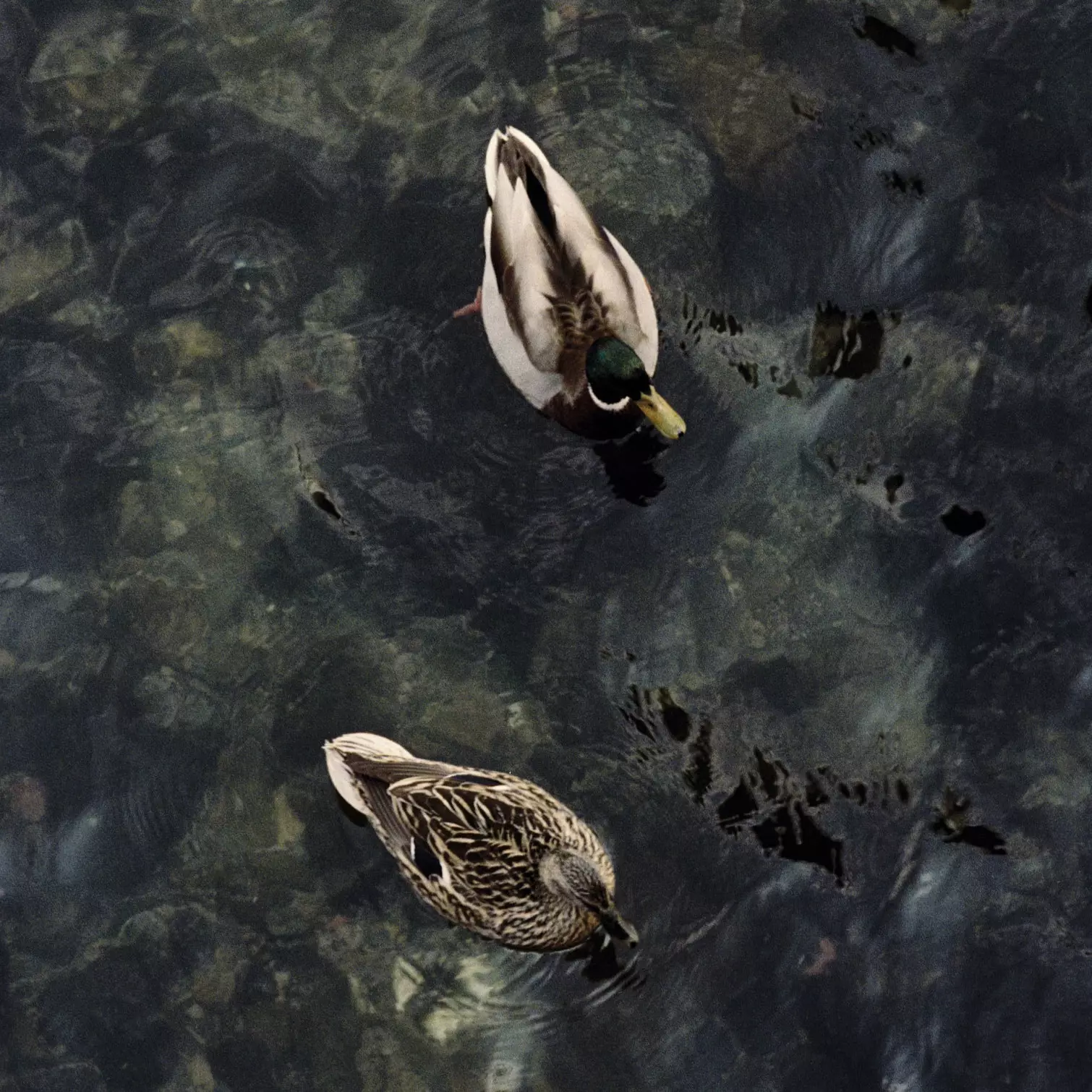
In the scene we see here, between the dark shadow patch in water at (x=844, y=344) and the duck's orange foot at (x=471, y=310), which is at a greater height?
the dark shadow patch in water at (x=844, y=344)

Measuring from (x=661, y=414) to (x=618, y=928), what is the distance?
198 centimetres

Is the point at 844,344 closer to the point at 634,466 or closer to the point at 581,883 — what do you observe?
the point at 634,466

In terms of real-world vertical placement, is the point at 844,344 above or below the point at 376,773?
above

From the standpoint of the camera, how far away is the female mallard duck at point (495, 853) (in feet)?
18.4

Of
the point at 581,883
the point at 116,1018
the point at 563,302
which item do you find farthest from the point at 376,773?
the point at 563,302

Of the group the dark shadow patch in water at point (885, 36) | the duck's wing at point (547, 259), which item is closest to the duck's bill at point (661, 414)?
the duck's wing at point (547, 259)

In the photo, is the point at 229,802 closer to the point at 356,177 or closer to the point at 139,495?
the point at 139,495

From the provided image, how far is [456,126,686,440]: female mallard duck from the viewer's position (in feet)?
19.5

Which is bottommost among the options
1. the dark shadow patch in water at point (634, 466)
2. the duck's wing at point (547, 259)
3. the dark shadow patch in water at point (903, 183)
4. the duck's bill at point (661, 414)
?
the dark shadow patch in water at point (634, 466)

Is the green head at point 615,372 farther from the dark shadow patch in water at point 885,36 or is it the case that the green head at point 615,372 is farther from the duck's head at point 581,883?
the dark shadow patch in water at point 885,36

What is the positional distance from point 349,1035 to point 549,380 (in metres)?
2.66

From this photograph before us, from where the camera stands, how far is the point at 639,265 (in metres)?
6.51

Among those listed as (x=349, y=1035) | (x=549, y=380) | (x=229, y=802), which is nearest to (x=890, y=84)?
(x=549, y=380)

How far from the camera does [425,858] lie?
566cm
